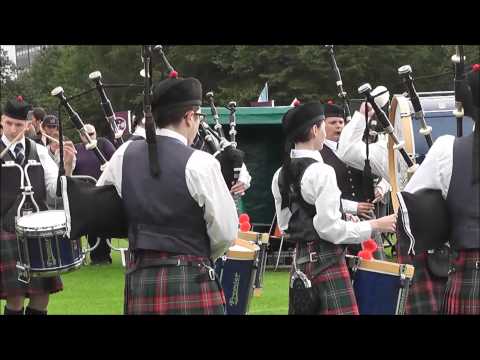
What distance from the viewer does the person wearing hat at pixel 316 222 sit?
394 cm

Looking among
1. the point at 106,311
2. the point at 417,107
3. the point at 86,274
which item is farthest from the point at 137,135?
the point at 86,274

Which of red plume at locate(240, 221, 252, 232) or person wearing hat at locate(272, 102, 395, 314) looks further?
red plume at locate(240, 221, 252, 232)

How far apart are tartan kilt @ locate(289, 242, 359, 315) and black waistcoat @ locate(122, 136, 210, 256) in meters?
0.92

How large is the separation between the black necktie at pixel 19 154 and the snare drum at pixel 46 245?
0.61 m

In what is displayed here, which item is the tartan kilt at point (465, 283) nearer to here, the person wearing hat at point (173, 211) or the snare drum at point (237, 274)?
the person wearing hat at point (173, 211)

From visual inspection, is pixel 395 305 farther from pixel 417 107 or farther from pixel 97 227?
pixel 97 227

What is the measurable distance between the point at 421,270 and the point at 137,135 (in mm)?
1703

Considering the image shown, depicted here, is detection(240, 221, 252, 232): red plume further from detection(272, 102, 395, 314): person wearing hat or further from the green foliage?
the green foliage

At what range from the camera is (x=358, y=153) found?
207 inches

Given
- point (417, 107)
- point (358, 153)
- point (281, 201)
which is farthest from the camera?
point (358, 153)

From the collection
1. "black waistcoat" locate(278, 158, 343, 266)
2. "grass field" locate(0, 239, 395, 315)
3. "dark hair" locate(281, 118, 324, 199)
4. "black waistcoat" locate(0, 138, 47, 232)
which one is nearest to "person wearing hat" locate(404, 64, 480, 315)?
"black waistcoat" locate(278, 158, 343, 266)

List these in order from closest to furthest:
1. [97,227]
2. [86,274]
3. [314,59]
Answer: [97,227], [86,274], [314,59]

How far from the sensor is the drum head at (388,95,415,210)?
4.21 m

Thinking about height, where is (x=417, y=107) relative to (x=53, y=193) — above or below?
above
